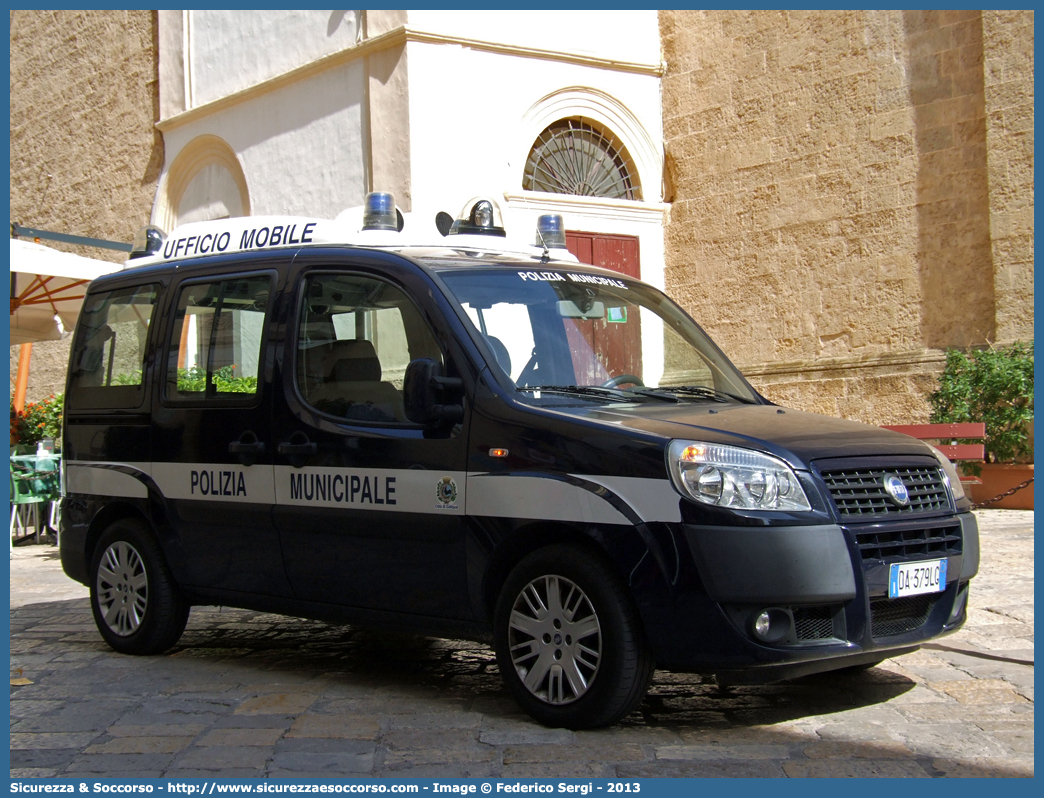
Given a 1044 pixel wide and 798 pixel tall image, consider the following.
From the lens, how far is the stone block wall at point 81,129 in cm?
1902

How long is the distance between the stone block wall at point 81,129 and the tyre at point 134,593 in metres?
13.2

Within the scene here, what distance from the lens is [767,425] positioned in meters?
4.66

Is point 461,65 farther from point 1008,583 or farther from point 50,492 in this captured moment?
point 1008,583

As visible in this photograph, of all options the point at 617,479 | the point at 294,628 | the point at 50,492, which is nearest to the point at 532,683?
the point at 617,479

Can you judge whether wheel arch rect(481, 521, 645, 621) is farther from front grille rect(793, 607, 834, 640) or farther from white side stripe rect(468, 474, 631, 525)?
front grille rect(793, 607, 834, 640)

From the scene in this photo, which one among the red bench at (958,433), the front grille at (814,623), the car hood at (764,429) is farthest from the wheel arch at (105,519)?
the red bench at (958,433)

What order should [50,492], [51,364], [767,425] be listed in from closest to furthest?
1. [767,425]
2. [50,492]
3. [51,364]

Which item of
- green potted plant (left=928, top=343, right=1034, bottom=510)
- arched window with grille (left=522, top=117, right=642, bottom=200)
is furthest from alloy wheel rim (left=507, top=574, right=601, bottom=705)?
arched window with grille (left=522, top=117, right=642, bottom=200)

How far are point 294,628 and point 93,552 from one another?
49.6 inches

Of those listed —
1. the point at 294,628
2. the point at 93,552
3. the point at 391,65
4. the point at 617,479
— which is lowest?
the point at 294,628

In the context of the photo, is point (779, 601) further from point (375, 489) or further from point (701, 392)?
point (375, 489)

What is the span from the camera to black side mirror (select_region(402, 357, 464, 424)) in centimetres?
471

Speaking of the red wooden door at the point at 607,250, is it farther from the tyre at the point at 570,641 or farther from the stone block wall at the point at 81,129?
the tyre at the point at 570,641

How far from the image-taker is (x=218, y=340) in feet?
19.8
